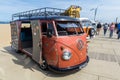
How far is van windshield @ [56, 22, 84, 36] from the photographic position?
17.9ft

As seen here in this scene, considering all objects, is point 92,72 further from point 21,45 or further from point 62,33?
point 21,45

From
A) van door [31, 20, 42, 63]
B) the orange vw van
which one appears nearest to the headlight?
the orange vw van

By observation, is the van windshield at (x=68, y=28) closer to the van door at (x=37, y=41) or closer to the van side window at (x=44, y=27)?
the van side window at (x=44, y=27)

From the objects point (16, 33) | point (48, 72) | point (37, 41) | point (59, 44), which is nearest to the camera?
point (59, 44)

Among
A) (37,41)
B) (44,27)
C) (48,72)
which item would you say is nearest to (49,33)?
(44,27)

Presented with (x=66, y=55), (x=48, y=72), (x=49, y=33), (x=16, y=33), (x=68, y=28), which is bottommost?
(x=48, y=72)

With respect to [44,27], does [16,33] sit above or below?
below

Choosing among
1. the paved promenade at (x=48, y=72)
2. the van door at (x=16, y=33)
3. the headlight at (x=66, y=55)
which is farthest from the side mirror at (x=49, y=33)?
the van door at (x=16, y=33)

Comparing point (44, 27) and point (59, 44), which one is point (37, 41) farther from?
point (59, 44)

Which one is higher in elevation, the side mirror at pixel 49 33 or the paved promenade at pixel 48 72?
the side mirror at pixel 49 33

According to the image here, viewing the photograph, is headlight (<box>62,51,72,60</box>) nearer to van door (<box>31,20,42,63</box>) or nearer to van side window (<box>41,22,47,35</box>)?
van door (<box>31,20,42,63</box>)

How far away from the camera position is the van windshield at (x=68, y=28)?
17.9 feet

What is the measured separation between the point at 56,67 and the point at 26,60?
2.48m

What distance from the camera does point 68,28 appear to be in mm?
5859
